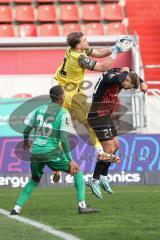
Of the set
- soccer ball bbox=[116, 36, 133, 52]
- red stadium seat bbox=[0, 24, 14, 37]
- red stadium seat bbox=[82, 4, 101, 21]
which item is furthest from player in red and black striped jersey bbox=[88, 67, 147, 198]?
red stadium seat bbox=[82, 4, 101, 21]

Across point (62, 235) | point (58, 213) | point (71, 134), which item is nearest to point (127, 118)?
point (71, 134)

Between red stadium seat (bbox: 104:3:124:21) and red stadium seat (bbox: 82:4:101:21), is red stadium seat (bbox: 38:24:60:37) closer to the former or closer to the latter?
red stadium seat (bbox: 82:4:101:21)

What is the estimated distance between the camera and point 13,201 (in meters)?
11.9

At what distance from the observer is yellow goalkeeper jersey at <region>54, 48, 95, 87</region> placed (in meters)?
11.5

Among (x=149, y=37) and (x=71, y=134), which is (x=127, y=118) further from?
(x=149, y=37)

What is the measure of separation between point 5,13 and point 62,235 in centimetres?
1720

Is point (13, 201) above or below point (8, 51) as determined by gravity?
below

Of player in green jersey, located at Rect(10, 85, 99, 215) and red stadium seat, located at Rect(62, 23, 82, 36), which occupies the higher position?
red stadium seat, located at Rect(62, 23, 82, 36)

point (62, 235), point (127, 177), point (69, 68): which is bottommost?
point (127, 177)

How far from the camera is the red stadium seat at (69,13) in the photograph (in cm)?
2431

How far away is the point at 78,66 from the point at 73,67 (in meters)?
0.09

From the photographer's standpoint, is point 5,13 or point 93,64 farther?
point 5,13

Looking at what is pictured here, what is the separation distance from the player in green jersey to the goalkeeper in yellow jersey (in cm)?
192

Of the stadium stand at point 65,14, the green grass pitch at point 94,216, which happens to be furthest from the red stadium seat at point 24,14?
the green grass pitch at point 94,216
